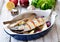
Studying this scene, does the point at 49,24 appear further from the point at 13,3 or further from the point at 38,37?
the point at 13,3

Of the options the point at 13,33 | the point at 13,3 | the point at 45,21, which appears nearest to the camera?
the point at 13,33

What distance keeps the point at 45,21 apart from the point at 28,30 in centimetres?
13

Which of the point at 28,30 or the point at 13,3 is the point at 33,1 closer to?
the point at 13,3

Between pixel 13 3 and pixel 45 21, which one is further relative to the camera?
pixel 13 3

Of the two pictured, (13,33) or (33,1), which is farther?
(33,1)

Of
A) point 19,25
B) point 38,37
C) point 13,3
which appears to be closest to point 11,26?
point 19,25

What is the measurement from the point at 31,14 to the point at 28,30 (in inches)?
6.3

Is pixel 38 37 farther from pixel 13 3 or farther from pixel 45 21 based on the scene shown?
pixel 13 3

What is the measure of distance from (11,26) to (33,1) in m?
0.34

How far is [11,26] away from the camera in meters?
0.93

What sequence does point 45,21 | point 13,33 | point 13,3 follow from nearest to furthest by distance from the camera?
point 13,33 < point 45,21 < point 13,3

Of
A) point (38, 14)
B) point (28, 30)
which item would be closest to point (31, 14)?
point (38, 14)

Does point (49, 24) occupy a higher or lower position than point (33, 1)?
lower

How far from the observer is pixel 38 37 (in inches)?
36.3
